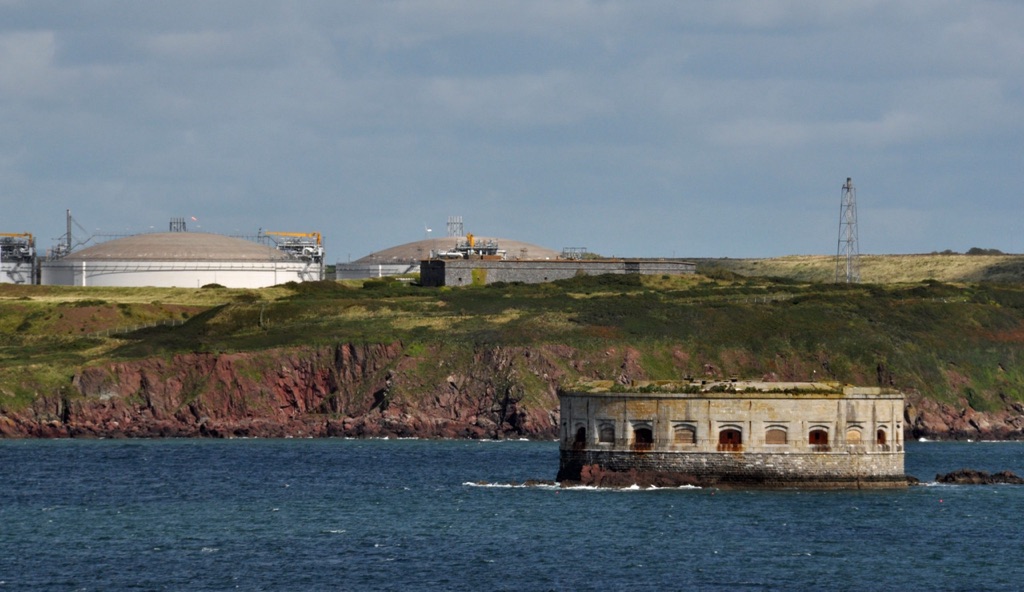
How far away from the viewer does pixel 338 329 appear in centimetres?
15475

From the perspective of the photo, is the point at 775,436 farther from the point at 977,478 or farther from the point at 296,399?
the point at 296,399

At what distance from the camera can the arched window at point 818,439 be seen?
281ft

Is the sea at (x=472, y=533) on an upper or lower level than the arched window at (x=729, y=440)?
lower

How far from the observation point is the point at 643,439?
8675 cm

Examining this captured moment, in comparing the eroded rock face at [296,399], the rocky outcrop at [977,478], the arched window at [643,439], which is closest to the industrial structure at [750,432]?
the arched window at [643,439]

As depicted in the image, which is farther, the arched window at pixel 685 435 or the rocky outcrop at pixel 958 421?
the rocky outcrop at pixel 958 421

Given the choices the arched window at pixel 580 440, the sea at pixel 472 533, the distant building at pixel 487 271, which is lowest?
the sea at pixel 472 533

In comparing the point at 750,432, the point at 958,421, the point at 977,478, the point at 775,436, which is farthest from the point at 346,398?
the point at 775,436

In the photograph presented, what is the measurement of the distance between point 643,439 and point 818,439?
8606 mm

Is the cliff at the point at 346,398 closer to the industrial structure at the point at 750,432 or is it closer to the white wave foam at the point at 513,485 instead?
the white wave foam at the point at 513,485

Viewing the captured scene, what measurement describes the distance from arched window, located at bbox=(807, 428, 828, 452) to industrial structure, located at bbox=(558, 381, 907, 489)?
49 mm

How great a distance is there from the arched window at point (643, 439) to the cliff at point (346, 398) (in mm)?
51486

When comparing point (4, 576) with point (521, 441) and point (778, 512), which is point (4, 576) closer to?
point (778, 512)

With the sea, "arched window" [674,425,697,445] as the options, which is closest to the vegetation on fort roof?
the sea
